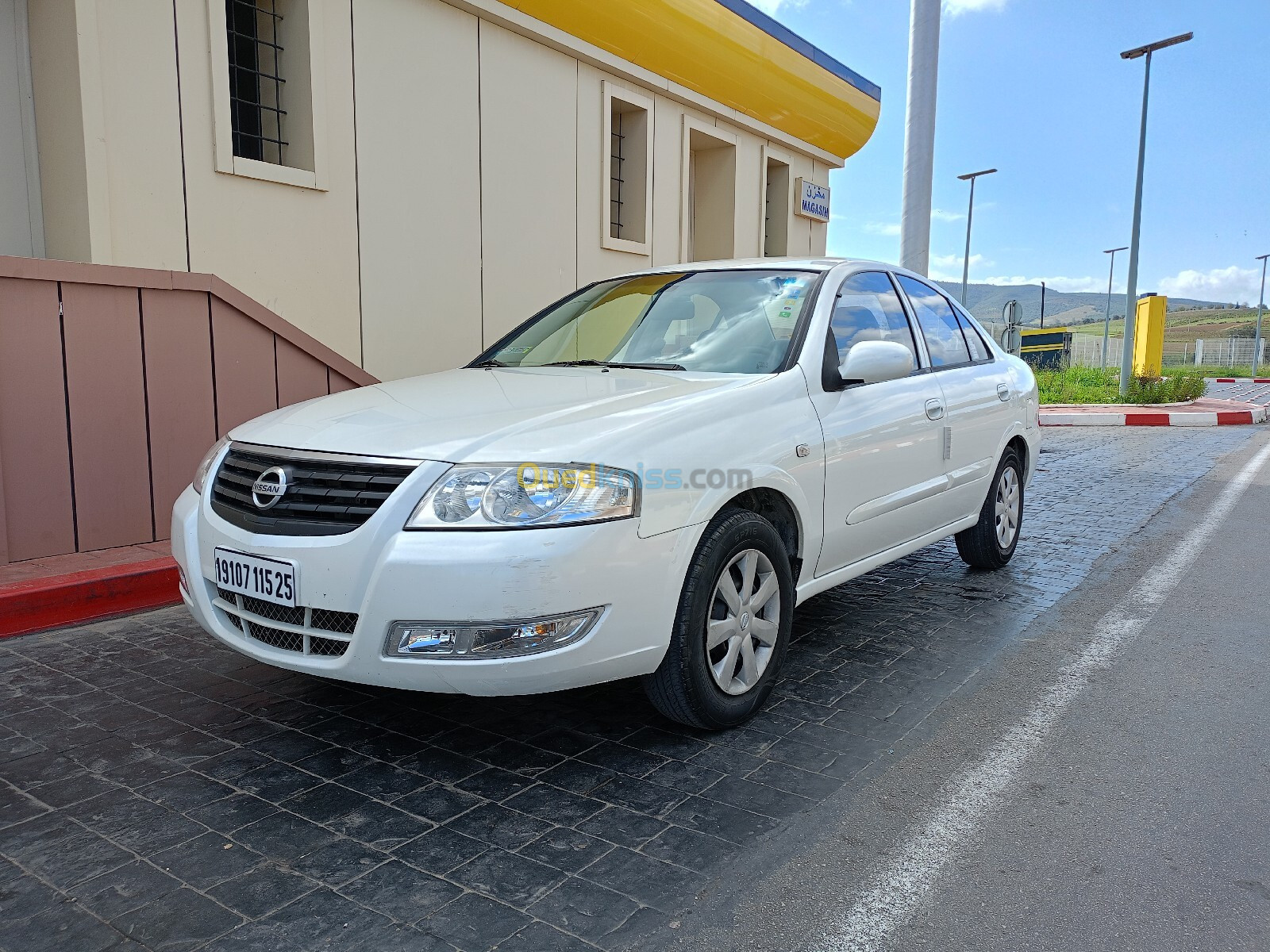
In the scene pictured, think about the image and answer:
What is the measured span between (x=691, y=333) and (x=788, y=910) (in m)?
2.40

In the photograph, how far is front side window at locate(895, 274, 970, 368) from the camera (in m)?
4.86

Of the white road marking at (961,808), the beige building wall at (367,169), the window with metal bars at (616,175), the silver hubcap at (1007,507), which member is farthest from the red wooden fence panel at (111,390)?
the window with metal bars at (616,175)

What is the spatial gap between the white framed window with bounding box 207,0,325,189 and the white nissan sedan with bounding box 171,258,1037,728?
362 centimetres

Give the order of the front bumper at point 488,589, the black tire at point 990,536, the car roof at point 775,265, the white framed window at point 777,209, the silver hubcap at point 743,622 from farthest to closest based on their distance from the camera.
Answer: the white framed window at point 777,209 → the black tire at point 990,536 → the car roof at point 775,265 → the silver hubcap at point 743,622 → the front bumper at point 488,589

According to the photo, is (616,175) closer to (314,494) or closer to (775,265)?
(775,265)

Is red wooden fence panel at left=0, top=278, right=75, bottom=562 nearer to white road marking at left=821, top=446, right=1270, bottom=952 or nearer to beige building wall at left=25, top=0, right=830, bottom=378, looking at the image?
beige building wall at left=25, top=0, right=830, bottom=378

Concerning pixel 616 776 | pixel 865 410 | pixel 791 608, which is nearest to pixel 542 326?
pixel 865 410

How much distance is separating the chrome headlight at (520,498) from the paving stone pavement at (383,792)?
2.74 ft

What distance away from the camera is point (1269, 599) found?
202 inches

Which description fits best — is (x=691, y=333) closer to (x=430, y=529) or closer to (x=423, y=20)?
(x=430, y=529)

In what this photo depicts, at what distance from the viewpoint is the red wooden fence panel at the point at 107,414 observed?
17.4ft

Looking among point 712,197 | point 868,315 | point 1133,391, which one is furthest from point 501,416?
point 1133,391

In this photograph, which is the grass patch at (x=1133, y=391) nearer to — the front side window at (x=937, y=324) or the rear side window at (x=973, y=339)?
the rear side window at (x=973, y=339)

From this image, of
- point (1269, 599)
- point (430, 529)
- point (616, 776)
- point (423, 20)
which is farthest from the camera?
point (423, 20)
